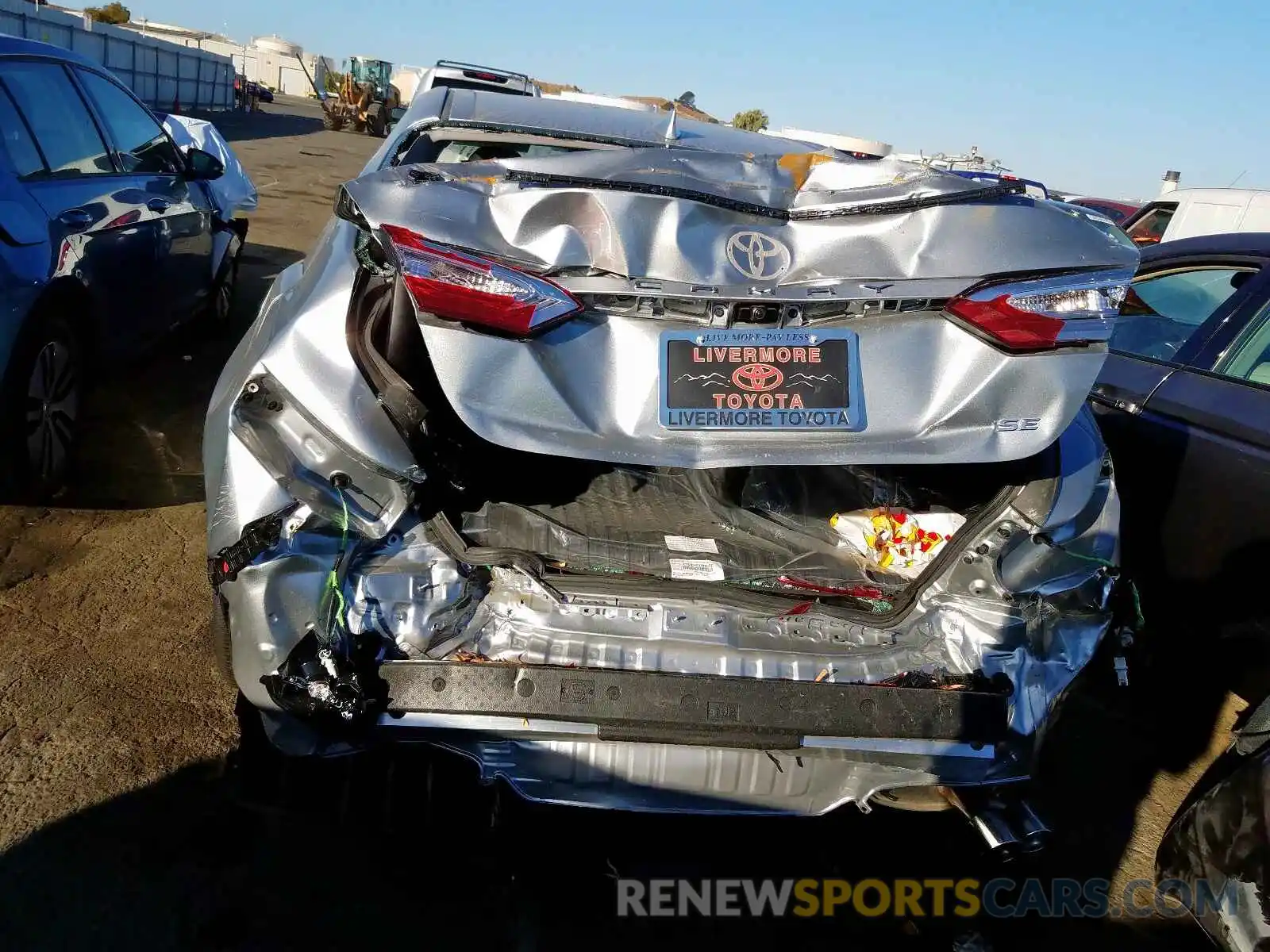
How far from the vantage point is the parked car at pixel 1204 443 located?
2.97 metres

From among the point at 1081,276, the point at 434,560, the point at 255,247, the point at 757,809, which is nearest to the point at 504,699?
the point at 434,560

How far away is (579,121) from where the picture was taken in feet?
10.6

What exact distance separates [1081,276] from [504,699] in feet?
5.10

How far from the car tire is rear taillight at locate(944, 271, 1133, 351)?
326cm

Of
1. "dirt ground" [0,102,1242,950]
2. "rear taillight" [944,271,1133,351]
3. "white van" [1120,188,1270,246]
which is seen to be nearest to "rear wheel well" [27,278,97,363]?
"dirt ground" [0,102,1242,950]

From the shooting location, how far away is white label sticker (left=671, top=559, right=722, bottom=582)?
2.29m

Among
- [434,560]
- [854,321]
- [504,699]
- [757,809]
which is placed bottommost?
[757,809]

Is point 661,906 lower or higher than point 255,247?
higher

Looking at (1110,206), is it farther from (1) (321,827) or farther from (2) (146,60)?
(2) (146,60)

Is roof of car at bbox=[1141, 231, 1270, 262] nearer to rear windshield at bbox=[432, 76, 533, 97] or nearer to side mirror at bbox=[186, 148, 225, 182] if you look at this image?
rear windshield at bbox=[432, 76, 533, 97]

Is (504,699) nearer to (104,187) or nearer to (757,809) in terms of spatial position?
(757,809)

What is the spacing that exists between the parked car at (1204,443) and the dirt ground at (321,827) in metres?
0.41

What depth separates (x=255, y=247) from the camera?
955 cm

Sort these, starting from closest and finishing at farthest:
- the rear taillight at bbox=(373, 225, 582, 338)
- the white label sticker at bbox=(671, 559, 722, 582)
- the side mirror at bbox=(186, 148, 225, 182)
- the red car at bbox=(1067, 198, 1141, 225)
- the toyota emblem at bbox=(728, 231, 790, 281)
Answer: the rear taillight at bbox=(373, 225, 582, 338), the toyota emblem at bbox=(728, 231, 790, 281), the white label sticker at bbox=(671, 559, 722, 582), the side mirror at bbox=(186, 148, 225, 182), the red car at bbox=(1067, 198, 1141, 225)
